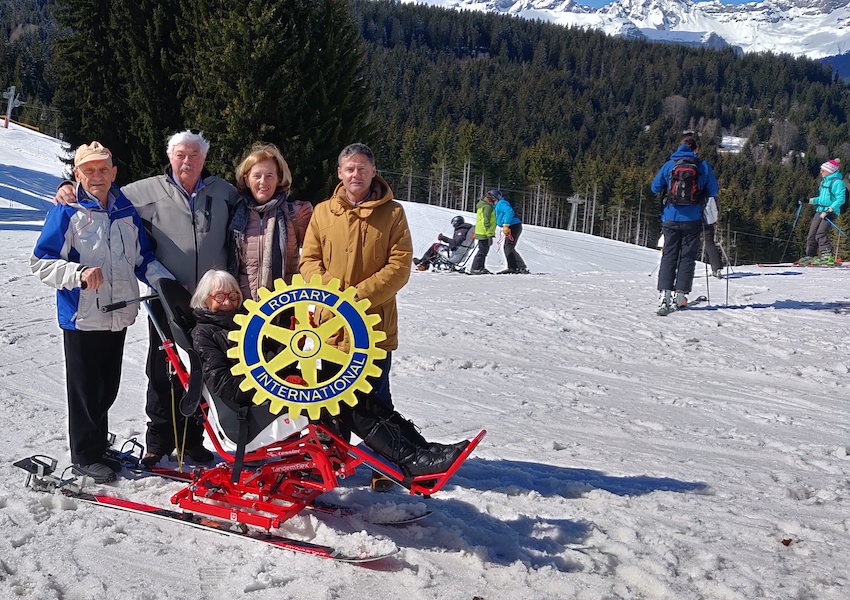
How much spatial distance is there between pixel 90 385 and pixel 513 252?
13.4 metres

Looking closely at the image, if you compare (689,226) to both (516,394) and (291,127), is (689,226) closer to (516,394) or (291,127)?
(516,394)

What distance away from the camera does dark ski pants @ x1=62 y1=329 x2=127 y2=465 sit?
4141 millimetres

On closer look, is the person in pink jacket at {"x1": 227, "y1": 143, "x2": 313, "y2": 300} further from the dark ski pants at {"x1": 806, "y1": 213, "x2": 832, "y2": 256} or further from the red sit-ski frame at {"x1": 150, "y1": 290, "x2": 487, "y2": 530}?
the dark ski pants at {"x1": 806, "y1": 213, "x2": 832, "y2": 256}

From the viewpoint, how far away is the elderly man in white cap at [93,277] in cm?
392

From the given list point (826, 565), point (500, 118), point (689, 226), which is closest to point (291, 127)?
point (689, 226)

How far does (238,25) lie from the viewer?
63.9 ft

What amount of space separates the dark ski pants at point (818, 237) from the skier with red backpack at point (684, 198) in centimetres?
799

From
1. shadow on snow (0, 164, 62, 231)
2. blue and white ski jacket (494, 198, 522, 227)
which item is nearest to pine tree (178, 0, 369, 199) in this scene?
shadow on snow (0, 164, 62, 231)

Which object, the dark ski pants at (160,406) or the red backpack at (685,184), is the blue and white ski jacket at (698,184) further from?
the dark ski pants at (160,406)

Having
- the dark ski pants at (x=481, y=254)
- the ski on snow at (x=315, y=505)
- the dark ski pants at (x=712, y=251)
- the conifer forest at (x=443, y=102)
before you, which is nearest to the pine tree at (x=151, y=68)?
the conifer forest at (x=443, y=102)

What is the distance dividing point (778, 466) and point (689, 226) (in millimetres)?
4786

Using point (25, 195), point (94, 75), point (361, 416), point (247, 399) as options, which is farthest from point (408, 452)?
point (25, 195)

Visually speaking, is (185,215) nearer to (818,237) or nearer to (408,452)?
(408,452)

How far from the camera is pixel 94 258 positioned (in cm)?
400
